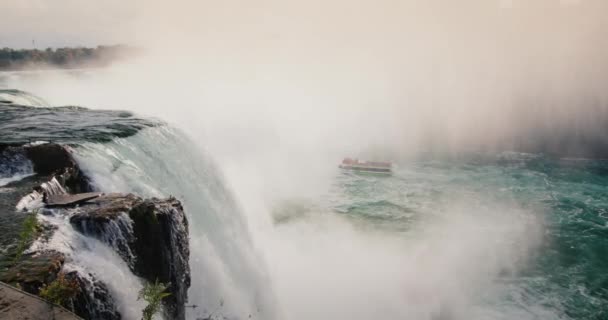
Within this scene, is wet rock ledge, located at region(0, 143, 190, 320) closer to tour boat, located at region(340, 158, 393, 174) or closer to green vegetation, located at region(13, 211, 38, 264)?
green vegetation, located at region(13, 211, 38, 264)

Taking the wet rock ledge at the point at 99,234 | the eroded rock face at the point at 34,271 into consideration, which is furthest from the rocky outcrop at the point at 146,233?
the eroded rock face at the point at 34,271

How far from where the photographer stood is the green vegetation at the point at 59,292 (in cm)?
393

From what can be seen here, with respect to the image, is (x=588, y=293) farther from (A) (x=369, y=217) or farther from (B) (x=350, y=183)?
(B) (x=350, y=183)

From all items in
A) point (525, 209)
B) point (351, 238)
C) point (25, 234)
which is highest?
point (25, 234)

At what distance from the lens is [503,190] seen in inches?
A: 1211

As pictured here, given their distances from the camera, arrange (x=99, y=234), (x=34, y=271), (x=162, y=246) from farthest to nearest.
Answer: (x=162, y=246) → (x=99, y=234) → (x=34, y=271)

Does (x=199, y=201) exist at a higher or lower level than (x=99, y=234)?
lower

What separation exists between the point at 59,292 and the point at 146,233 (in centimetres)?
265

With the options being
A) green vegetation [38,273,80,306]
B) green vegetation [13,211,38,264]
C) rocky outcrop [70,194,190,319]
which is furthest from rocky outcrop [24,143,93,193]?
green vegetation [38,273,80,306]

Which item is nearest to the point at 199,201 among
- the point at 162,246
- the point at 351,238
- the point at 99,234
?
the point at 162,246

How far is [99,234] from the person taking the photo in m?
5.85

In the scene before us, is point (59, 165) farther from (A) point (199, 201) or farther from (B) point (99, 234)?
(A) point (199, 201)

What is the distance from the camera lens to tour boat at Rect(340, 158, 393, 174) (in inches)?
1385

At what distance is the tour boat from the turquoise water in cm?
99
